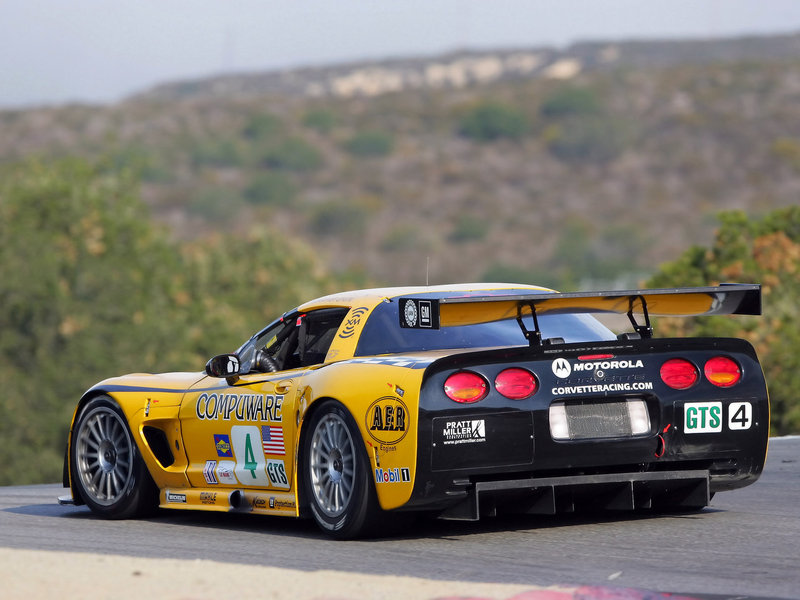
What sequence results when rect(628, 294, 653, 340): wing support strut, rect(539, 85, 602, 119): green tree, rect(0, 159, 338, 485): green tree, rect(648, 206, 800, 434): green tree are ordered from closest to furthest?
rect(628, 294, 653, 340): wing support strut → rect(648, 206, 800, 434): green tree → rect(0, 159, 338, 485): green tree → rect(539, 85, 602, 119): green tree

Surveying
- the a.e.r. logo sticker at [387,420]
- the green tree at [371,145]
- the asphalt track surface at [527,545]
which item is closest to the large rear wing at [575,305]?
the a.e.r. logo sticker at [387,420]

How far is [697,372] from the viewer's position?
7.47m

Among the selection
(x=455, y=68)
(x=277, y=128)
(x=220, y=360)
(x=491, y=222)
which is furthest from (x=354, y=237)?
(x=220, y=360)

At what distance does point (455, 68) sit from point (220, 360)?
141m

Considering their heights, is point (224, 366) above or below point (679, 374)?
above

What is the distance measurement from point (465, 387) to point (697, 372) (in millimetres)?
1232

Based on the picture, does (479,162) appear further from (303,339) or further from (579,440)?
(579,440)

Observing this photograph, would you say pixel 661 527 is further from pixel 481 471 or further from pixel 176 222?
pixel 176 222

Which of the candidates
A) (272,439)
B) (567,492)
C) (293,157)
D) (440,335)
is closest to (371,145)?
(293,157)

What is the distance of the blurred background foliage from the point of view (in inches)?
1479

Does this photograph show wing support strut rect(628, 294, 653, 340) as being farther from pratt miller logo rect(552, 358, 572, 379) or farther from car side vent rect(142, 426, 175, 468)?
car side vent rect(142, 426, 175, 468)

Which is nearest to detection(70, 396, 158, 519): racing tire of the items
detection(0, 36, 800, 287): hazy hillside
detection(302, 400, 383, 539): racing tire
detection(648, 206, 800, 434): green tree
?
detection(302, 400, 383, 539): racing tire

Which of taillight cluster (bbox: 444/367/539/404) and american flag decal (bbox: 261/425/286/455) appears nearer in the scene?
taillight cluster (bbox: 444/367/539/404)

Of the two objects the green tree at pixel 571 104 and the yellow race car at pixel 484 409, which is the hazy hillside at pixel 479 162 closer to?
the green tree at pixel 571 104
